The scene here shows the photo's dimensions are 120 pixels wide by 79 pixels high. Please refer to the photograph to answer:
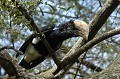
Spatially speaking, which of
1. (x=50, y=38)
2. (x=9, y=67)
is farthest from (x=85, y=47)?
(x=50, y=38)

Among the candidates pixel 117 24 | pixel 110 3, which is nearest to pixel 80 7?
pixel 117 24

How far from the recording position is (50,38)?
301cm

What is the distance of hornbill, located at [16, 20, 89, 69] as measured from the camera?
8.46 ft

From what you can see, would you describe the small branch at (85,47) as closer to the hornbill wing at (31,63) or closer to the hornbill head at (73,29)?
the hornbill head at (73,29)

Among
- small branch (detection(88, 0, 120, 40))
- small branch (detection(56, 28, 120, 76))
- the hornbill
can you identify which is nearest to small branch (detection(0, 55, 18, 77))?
small branch (detection(56, 28, 120, 76))

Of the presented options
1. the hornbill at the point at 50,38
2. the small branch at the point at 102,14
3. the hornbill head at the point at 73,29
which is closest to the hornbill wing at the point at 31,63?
the hornbill at the point at 50,38

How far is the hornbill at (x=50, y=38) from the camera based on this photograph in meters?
2.58

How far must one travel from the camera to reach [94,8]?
4176mm

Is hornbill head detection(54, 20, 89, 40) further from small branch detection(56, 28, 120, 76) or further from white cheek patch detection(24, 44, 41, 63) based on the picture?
white cheek patch detection(24, 44, 41, 63)

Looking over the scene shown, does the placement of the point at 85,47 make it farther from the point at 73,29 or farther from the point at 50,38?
the point at 50,38

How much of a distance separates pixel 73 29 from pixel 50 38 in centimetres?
39

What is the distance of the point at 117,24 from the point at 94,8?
622 millimetres

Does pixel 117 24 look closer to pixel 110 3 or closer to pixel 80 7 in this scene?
pixel 80 7

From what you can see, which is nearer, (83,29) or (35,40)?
(83,29)
